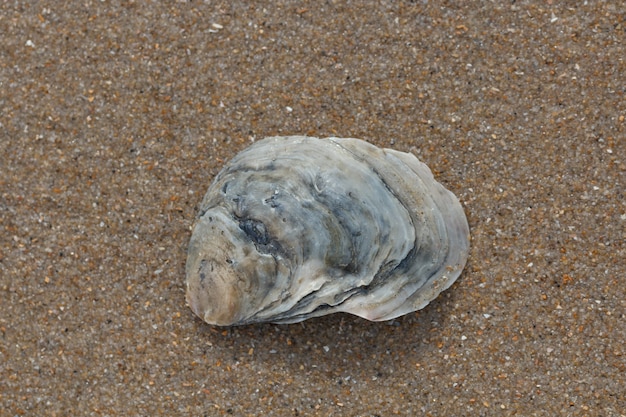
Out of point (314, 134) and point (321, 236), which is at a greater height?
point (314, 134)

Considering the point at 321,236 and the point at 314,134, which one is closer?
the point at 321,236

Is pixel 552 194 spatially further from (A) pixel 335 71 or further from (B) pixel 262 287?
(B) pixel 262 287

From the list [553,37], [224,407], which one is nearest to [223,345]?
[224,407]

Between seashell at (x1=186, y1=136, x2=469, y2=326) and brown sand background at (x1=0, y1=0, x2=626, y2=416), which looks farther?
brown sand background at (x1=0, y1=0, x2=626, y2=416)

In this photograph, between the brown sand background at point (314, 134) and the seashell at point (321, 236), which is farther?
the brown sand background at point (314, 134)
